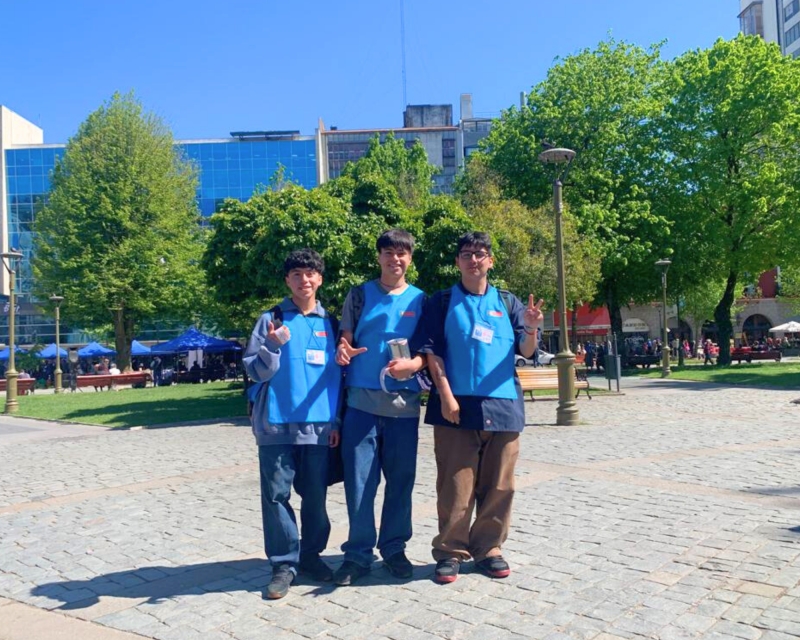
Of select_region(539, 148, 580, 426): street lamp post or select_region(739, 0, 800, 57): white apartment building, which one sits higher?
select_region(739, 0, 800, 57): white apartment building

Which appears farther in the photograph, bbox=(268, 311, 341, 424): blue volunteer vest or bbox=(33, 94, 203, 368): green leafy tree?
bbox=(33, 94, 203, 368): green leafy tree

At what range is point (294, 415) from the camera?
4.00 m

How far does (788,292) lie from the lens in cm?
4931

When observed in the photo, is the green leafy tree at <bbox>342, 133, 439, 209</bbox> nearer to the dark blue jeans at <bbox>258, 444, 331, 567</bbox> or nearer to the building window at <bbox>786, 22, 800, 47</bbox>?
the dark blue jeans at <bbox>258, 444, 331, 567</bbox>

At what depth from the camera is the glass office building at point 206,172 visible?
6050 centimetres

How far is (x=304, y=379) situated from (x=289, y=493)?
0.66m

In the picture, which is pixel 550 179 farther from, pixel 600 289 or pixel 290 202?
pixel 290 202

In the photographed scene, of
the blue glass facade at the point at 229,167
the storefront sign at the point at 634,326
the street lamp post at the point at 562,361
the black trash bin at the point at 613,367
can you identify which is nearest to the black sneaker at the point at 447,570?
the street lamp post at the point at 562,361

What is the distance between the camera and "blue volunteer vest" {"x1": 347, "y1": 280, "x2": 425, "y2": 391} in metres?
4.09

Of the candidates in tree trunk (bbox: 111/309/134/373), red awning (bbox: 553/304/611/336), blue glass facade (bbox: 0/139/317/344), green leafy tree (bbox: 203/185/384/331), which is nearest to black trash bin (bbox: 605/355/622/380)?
green leafy tree (bbox: 203/185/384/331)

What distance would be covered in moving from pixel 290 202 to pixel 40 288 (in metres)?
27.2

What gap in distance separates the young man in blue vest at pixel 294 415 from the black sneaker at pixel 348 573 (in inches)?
3.7

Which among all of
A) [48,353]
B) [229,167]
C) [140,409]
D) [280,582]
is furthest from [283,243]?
[229,167]

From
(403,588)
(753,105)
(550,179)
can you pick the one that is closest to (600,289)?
(550,179)
